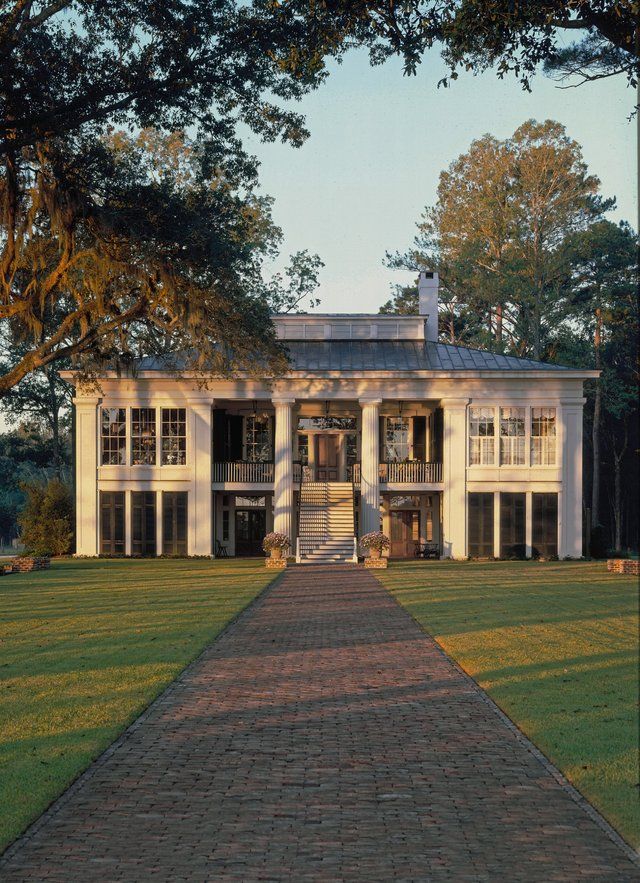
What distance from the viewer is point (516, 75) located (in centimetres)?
1248

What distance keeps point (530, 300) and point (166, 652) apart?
131ft

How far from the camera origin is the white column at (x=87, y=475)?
38969 millimetres

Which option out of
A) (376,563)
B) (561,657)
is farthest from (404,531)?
(561,657)

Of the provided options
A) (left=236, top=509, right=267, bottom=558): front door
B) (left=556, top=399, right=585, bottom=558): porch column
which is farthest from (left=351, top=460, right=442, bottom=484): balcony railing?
(left=236, top=509, right=267, bottom=558): front door

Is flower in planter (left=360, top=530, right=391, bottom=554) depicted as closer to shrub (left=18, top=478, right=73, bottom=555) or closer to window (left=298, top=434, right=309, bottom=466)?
window (left=298, top=434, right=309, bottom=466)

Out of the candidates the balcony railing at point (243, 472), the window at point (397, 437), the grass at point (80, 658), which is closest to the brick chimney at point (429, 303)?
the window at point (397, 437)

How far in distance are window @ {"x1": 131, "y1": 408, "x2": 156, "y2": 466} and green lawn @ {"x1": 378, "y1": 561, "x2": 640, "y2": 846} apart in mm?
13532

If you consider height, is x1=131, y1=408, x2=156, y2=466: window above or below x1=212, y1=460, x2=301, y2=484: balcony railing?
above

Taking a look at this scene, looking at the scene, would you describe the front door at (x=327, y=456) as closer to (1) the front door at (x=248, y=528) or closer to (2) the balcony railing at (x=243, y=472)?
(1) the front door at (x=248, y=528)

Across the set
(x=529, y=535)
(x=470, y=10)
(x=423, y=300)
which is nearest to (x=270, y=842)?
(x=470, y=10)

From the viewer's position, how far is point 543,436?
3844 cm

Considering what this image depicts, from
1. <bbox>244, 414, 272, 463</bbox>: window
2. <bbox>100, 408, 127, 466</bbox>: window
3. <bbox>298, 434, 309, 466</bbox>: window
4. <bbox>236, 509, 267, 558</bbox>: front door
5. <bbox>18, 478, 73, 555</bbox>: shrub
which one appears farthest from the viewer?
<bbox>298, 434, 309, 466</bbox>: window

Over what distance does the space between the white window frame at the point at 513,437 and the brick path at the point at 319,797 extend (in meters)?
27.1

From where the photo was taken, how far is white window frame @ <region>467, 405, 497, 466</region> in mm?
38375
